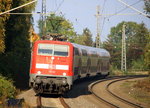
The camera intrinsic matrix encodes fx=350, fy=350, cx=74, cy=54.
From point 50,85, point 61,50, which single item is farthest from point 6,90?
point 61,50

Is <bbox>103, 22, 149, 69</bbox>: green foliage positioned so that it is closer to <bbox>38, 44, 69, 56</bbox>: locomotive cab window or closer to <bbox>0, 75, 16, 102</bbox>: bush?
<bbox>38, 44, 69, 56</bbox>: locomotive cab window

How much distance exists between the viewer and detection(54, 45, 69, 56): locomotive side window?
68.7 feet

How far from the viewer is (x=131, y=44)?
99562 millimetres

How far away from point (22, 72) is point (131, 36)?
98492 mm

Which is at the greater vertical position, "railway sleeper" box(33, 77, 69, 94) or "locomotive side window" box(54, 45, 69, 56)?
"locomotive side window" box(54, 45, 69, 56)

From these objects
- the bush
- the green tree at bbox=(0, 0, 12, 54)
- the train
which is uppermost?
the green tree at bbox=(0, 0, 12, 54)

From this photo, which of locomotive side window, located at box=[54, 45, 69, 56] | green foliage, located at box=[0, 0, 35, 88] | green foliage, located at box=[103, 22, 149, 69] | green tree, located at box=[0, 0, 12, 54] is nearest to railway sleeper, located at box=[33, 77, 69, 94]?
locomotive side window, located at box=[54, 45, 69, 56]

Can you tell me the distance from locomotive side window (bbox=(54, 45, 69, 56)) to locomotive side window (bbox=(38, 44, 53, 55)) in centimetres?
30

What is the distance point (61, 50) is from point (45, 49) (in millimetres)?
959

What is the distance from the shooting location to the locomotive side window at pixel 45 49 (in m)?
20.8

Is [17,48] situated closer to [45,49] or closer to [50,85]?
[45,49]

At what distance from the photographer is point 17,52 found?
90.1 ft

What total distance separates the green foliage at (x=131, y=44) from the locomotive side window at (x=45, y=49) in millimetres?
43472

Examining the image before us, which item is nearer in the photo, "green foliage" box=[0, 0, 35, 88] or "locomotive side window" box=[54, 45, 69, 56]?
"locomotive side window" box=[54, 45, 69, 56]
